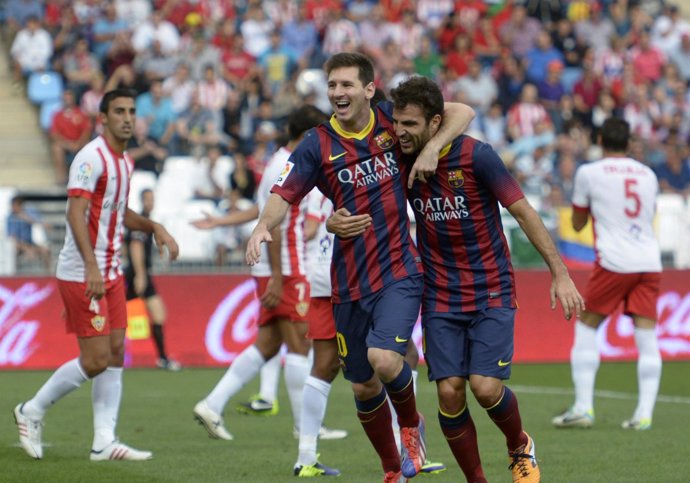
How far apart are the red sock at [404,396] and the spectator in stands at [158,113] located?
13854 mm

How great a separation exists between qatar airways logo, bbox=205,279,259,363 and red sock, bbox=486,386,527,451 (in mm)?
9916

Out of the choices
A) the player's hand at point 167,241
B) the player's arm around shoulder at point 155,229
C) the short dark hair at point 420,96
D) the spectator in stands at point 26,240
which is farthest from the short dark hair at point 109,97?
the spectator in stands at point 26,240

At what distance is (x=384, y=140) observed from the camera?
7660mm

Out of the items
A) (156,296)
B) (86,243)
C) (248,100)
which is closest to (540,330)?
(156,296)

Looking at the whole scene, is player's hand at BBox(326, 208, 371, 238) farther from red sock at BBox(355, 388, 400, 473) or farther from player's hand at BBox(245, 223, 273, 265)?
red sock at BBox(355, 388, 400, 473)

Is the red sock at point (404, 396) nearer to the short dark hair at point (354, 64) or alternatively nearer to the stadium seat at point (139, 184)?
the short dark hair at point (354, 64)

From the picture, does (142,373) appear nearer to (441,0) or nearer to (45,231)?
(45,231)

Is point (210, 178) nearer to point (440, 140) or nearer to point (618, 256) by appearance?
point (618, 256)

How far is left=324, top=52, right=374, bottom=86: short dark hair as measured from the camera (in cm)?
762

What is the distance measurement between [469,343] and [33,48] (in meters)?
15.7

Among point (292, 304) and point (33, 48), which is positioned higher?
point (33, 48)

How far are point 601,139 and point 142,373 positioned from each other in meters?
7.50

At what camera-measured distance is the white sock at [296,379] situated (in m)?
10.7

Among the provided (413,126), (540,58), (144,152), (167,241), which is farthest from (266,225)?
(540,58)
